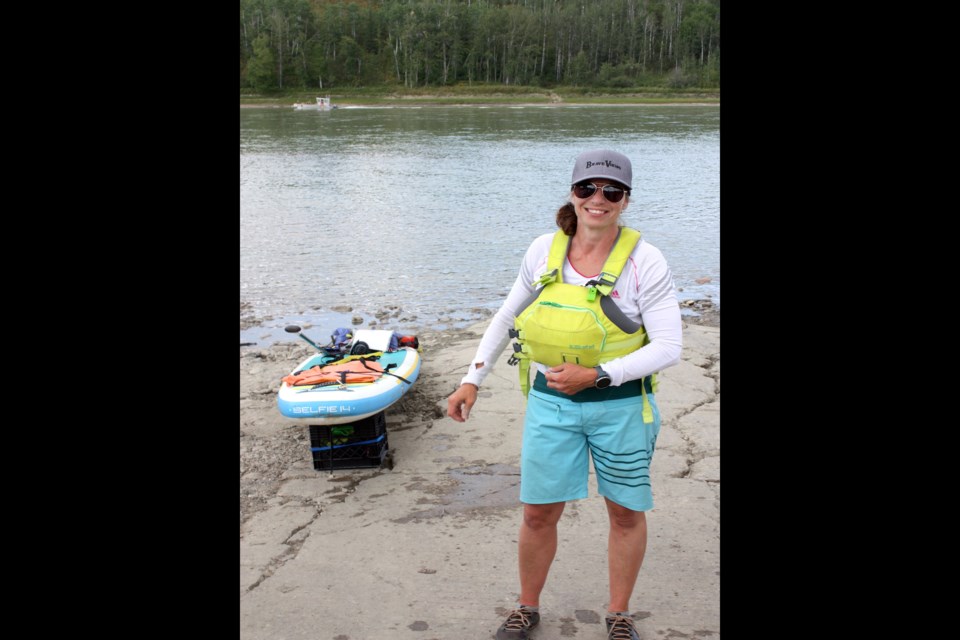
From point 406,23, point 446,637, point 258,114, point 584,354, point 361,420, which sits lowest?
point 446,637

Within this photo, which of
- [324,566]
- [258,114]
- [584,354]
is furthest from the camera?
[258,114]

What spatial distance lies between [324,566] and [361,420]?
1.35 m

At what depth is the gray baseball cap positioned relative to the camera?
3160 millimetres

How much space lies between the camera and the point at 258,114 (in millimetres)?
68188

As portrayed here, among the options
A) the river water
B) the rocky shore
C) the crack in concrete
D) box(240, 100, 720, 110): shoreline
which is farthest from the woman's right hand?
box(240, 100, 720, 110): shoreline

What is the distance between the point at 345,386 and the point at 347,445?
36 centimetres

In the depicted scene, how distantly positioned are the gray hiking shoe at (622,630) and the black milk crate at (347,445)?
2434 millimetres

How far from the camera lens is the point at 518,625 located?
3.56 meters

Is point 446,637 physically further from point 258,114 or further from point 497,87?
point 497,87

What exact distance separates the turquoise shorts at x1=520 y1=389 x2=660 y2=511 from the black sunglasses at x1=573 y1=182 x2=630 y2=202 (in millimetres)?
718

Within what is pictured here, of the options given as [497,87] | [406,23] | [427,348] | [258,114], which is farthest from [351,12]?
[427,348]

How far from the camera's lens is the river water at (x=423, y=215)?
12.3 m

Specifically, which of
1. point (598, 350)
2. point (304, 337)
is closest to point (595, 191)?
point (598, 350)

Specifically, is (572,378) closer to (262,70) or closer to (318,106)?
(318,106)
